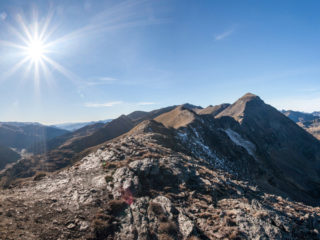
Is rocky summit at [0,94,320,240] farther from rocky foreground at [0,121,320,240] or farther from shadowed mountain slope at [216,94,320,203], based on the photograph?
shadowed mountain slope at [216,94,320,203]

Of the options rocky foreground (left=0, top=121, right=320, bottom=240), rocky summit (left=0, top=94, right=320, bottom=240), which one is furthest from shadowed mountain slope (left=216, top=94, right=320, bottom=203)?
rocky foreground (left=0, top=121, right=320, bottom=240)

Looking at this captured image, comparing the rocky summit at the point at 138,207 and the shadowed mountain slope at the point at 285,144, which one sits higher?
the rocky summit at the point at 138,207

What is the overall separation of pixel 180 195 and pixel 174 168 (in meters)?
4.19

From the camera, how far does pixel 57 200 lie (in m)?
12.9

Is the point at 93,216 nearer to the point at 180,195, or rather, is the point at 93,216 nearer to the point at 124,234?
the point at 124,234

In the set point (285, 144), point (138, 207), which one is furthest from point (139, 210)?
point (285, 144)

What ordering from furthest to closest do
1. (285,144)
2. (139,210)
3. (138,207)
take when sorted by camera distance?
(285,144)
(138,207)
(139,210)

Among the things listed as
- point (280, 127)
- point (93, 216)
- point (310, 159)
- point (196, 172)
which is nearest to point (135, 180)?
point (93, 216)

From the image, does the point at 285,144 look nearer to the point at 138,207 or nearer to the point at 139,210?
the point at 138,207

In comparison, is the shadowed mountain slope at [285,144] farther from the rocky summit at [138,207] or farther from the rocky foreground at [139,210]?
the rocky foreground at [139,210]

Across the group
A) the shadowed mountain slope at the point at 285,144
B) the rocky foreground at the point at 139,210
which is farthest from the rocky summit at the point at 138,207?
the shadowed mountain slope at the point at 285,144

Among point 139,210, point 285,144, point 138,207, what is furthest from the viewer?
point 285,144

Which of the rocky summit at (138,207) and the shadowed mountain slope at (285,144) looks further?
the shadowed mountain slope at (285,144)

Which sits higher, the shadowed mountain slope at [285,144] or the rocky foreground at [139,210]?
the rocky foreground at [139,210]
